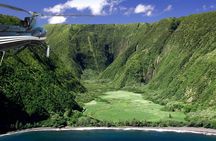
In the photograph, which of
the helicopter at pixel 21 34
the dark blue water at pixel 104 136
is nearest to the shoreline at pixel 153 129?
the dark blue water at pixel 104 136

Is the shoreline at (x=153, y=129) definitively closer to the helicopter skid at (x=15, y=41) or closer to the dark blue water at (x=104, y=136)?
the dark blue water at (x=104, y=136)

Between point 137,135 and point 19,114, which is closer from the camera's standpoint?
point 137,135

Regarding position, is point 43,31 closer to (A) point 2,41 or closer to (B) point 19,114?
(A) point 2,41

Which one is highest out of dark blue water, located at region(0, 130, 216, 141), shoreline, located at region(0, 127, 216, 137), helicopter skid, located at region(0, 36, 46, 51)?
shoreline, located at region(0, 127, 216, 137)

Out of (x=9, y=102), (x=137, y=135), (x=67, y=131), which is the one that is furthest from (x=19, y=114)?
(x=137, y=135)

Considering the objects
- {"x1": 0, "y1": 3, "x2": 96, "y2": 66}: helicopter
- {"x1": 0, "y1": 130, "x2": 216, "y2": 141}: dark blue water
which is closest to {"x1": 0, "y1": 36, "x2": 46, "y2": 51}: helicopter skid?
{"x1": 0, "y1": 3, "x2": 96, "y2": 66}: helicopter

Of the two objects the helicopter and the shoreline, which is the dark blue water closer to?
the shoreline

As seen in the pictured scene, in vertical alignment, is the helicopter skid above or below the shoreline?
below

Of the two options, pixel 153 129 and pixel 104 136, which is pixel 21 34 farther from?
pixel 153 129

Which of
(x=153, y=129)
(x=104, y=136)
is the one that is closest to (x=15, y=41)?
(x=104, y=136)
